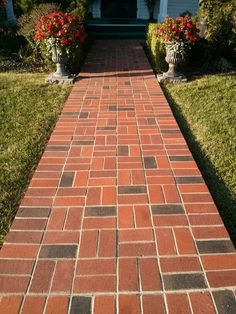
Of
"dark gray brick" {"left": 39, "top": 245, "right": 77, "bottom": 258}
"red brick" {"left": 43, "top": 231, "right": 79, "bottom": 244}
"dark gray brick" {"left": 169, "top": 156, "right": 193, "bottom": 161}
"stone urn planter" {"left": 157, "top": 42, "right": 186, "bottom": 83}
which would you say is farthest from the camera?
"stone urn planter" {"left": 157, "top": 42, "right": 186, "bottom": 83}

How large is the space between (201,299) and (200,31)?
6591mm

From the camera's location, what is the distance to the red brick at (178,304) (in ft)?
6.89

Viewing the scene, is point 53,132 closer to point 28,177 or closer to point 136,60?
point 28,177

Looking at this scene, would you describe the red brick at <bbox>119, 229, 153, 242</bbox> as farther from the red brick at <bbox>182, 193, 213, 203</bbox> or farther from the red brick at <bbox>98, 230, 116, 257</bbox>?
the red brick at <bbox>182, 193, 213, 203</bbox>

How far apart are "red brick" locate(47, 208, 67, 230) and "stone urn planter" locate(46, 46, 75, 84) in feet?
14.6

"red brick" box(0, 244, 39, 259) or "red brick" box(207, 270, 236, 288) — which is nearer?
"red brick" box(207, 270, 236, 288)

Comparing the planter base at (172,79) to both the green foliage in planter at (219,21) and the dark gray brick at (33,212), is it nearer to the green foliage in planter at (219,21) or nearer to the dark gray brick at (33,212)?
the green foliage in planter at (219,21)

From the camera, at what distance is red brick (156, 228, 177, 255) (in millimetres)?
2555

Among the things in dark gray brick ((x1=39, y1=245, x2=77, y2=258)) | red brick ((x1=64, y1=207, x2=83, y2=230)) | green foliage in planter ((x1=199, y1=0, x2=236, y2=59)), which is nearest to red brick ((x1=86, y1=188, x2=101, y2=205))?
red brick ((x1=64, y1=207, x2=83, y2=230))

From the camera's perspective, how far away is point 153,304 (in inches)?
84.4

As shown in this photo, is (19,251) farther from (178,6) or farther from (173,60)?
(178,6)

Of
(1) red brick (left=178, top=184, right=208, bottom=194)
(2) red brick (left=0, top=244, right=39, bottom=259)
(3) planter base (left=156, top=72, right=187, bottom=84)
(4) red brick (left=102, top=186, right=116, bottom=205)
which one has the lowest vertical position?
(3) planter base (left=156, top=72, right=187, bottom=84)

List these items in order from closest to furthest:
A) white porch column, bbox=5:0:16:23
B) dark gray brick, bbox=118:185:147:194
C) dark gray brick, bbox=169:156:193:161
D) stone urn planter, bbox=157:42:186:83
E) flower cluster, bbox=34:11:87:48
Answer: dark gray brick, bbox=118:185:147:194, dark gray brick, bbox=169:156:193:161, flower cluster, bbox=34:11:87:48, stone urn planter, bbox=157:42:186:83, white porch column, bbox=5:0:16:23

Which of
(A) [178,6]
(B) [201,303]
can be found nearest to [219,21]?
(B) [201,303]
